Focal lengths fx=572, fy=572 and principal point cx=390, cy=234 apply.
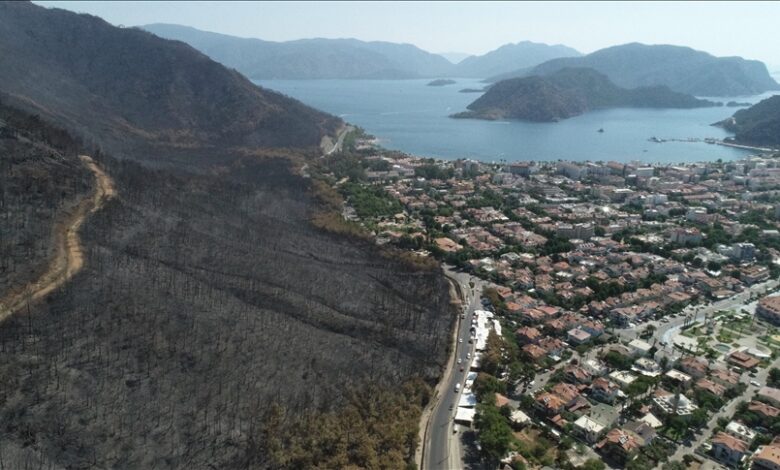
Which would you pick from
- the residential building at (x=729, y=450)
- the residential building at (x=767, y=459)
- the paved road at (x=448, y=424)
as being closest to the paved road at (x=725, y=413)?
the residential building at (x=729, y=450)

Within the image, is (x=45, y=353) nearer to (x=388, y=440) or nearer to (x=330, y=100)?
(x=388, y=440)

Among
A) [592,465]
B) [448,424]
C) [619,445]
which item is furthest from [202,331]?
[619,445]

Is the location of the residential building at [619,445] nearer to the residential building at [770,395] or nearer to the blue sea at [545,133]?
the residential building at [770,395]

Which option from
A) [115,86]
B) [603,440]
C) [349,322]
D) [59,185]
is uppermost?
[115,86]

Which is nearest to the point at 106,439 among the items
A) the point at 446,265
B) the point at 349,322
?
the point at 349,322

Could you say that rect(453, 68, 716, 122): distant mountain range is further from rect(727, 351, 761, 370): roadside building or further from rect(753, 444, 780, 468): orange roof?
rect(753, 444, 780, 468): orange roof

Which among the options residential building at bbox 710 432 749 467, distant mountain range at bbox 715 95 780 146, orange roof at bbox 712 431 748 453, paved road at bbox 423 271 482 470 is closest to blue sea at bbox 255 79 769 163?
distant mountain range at bbox 715 95 780 146
